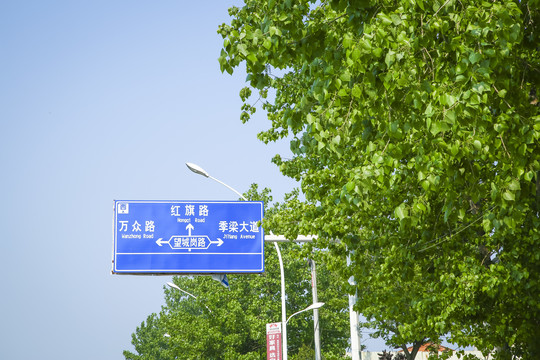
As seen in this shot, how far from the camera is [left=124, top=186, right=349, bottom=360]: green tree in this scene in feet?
117

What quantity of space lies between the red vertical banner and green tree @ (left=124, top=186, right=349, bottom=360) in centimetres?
1227

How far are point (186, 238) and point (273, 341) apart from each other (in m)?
5.66

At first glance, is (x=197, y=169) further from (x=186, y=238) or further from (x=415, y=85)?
(x=415, y=85)

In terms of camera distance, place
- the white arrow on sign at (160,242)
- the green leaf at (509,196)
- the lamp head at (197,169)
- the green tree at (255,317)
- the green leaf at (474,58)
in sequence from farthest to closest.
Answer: the green tree at (255,317), the lamp head at (197,169), the white arrow on sign at (160,242), the green leaf at (509,196), the green leaf at (474,58)

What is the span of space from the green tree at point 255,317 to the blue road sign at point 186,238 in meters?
15.3

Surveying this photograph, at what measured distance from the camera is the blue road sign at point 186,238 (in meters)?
18.2

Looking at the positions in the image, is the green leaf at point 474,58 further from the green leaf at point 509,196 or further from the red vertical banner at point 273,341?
the red vertical banner at point 273,341

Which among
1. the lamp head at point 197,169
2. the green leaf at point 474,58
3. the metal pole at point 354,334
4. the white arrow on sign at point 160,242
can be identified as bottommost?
the metal pole at point 354,334

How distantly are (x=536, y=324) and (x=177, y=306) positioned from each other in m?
72.0

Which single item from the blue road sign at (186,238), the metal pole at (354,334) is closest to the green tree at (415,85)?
the metal pole at (354,334)

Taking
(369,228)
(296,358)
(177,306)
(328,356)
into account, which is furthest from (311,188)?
(177,306)

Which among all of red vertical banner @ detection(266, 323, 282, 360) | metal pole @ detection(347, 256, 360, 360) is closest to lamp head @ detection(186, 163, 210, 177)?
red vertical banner @ detection(266, 323, 282, 360)

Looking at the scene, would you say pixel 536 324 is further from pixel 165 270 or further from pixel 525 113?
pixel 165 270

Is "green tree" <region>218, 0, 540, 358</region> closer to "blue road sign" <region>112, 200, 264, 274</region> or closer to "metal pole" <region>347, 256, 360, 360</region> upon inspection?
"metal pole" <region>347, 256, 360, 360</region>
